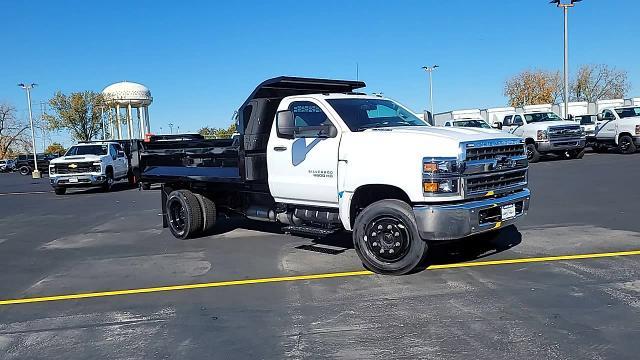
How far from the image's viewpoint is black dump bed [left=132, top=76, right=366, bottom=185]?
792cm

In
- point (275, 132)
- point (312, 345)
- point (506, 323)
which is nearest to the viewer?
point (312, 345)

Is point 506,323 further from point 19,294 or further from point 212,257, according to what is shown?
point 19,294

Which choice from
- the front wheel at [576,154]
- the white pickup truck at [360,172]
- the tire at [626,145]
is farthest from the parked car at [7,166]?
the white pickup truck at [360,172]

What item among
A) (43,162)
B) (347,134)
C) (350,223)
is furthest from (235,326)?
(43,162)

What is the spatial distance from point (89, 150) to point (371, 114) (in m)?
17.7

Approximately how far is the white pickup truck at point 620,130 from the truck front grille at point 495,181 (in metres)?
20.0

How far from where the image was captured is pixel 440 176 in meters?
5.71

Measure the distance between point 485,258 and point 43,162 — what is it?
45133 mm

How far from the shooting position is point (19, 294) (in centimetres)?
630

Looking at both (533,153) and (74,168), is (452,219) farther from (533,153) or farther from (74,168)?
(533,153)

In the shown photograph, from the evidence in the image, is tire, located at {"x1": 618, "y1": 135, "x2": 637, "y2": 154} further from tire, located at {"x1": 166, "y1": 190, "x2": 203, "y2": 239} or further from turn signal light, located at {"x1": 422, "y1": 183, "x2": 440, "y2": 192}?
turn signal light, located at {"x1": 422, "y1": 183, "x2": 440, "y2": 192}

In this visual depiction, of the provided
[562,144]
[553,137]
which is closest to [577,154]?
[562,144]

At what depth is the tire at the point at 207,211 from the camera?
930 cm

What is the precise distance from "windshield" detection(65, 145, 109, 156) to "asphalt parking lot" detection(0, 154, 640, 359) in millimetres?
12778
